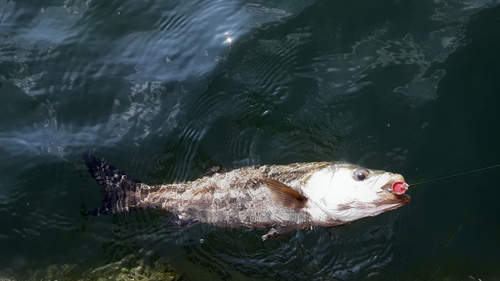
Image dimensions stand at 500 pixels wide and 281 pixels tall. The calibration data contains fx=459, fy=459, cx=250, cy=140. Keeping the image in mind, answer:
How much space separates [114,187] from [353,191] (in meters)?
2.77

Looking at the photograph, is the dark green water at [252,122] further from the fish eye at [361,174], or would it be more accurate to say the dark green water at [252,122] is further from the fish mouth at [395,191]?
the fish mouth at [395,191]

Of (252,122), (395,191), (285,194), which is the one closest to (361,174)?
(395,191)

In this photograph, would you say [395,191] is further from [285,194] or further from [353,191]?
[285,194]

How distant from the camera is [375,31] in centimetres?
628

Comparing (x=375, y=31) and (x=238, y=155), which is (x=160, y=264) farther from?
(x=375, y=31)

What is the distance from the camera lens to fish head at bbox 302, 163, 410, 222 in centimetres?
400

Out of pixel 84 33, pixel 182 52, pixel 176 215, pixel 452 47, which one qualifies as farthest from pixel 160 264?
pixel 452 47

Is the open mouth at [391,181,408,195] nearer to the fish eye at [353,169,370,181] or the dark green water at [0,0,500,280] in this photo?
the fish eye at [353,169,370,181]

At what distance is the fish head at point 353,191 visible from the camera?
4.00m

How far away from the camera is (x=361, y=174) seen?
4.22 metres

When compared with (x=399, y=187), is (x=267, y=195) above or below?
below

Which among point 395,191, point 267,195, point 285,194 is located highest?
point 395,191

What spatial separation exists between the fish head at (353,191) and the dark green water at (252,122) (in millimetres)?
985

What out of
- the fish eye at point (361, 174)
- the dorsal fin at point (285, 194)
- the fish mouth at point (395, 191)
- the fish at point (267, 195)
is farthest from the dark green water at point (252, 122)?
the fish mouth at point (395, 191)
